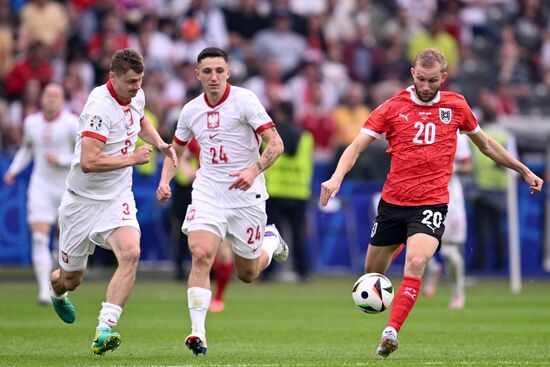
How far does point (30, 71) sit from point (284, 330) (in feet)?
37.9

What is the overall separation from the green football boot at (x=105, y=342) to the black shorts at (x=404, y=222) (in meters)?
2.54

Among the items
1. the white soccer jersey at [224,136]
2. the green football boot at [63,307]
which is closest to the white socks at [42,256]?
the green football boot at [63,307]

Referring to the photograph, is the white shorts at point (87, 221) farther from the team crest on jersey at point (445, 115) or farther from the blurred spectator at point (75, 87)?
the blurred spectator at point (75, 87)

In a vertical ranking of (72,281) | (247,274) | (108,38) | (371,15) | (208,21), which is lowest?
(72,281)

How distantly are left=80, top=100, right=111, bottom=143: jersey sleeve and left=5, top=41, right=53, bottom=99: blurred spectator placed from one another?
1234 centimetres

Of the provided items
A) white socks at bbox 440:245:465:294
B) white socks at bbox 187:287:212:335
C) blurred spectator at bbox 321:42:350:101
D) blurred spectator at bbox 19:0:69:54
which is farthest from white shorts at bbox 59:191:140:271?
blurred spectator at bbox 321:42:350:101

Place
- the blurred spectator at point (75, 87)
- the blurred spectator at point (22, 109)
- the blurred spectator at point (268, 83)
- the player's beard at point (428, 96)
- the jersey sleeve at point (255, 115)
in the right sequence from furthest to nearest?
the blurred spectator at point (268, 83)
the blurred spectator at point (75, 87)
the blurred spectator at point (22, 109)
the jersey sleeve at point (255, 115)
the player's beard at point (428, 96)

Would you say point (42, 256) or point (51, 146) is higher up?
→ point (51, 146)

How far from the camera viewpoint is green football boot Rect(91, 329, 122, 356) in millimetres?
11227

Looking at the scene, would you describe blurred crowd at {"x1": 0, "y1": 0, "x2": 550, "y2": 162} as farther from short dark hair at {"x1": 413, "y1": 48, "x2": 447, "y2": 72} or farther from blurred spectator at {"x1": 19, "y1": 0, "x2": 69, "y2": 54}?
short dark hair at {"x1": 413, "y1": 48, "x2": 447, "y2": 72}

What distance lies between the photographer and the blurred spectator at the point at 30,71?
79.1 feet

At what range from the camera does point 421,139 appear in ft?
38.8

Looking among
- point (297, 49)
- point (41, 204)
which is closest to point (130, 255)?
point (41, 204)

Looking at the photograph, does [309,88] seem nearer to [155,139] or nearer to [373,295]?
[155,139]
